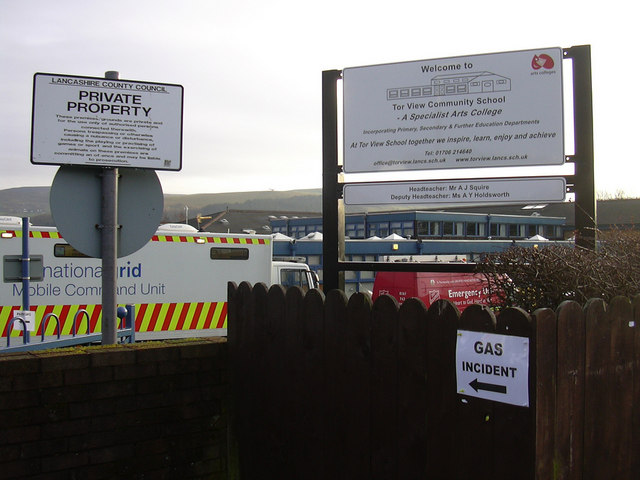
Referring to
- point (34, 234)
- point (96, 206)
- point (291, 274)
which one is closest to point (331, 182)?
point (96, 206)

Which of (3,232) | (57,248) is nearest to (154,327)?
(57,248)

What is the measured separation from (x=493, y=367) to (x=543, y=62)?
10.1 ft

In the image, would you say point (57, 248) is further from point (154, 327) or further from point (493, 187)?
point (493, 187)

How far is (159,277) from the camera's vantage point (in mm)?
13312

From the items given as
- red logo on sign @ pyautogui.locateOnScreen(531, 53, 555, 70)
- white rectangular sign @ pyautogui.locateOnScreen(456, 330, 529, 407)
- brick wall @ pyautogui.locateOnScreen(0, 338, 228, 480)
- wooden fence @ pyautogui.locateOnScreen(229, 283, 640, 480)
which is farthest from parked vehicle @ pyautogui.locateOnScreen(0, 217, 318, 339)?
white rectangular sign @ pyautogui.locateOnScreen(456, 330, 529, 407)

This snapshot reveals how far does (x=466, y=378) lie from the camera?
3.26m

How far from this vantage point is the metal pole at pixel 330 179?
19.2 ft

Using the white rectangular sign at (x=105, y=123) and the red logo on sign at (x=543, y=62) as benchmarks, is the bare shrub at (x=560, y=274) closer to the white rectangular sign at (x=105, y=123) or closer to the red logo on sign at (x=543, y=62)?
the red logo on sign at (x=543, y=62)

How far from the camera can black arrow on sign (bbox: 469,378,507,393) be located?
3.13 meters

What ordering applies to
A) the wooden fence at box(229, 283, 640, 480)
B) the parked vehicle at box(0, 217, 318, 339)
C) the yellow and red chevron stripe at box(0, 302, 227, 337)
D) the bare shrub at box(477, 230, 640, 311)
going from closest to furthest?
the wooden fence at box(229, 283, 640, 480)
the bare shrub at box(477, 230, 640, 311)
the yellow and red chevron stripe at box(0, 302, 227, 337)
the parked vehicle at box(0, 217, 318, 339)

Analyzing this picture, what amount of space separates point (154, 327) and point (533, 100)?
9696mm

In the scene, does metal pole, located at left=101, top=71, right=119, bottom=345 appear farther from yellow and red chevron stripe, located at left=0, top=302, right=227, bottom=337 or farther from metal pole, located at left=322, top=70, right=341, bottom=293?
yellow and red chevron stripe, located at left=0, top=302, right=227, bottom=337

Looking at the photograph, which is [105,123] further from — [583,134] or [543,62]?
[583,134]

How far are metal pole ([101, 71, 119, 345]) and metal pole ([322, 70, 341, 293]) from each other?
1.91m
